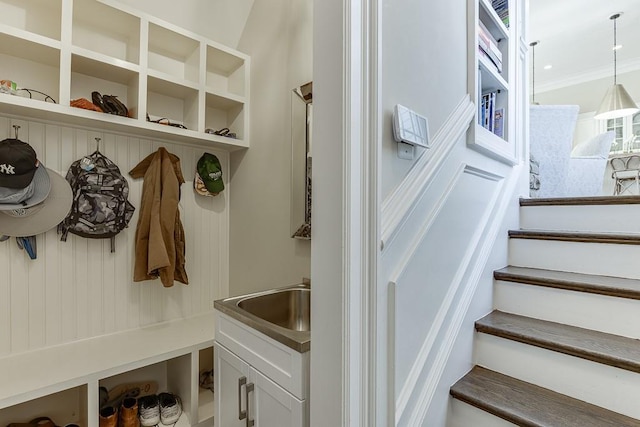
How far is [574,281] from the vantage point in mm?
1316

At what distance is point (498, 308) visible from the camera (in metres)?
1.55

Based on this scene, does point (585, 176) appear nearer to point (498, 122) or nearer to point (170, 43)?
point (498, 122)

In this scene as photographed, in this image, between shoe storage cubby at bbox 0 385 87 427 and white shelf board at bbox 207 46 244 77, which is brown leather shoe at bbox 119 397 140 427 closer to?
shoe storage cubby at bbox 0 385 87 427

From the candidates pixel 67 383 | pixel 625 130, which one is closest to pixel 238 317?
pixel 67 383

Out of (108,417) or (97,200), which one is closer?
(108,417)

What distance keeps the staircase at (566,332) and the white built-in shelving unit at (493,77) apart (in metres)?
0.49

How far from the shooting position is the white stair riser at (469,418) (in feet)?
3.52

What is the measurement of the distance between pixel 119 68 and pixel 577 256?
2.55 meters

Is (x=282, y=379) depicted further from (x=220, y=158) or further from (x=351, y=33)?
(x=220, y=158)

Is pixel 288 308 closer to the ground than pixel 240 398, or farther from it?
farther from it

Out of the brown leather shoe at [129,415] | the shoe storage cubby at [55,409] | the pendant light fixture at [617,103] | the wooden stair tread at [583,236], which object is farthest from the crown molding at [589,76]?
the shoe storage cubby at [55,409]

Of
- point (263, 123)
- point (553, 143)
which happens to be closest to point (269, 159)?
point (263, 123)

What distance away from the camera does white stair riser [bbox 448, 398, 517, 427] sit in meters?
1.07

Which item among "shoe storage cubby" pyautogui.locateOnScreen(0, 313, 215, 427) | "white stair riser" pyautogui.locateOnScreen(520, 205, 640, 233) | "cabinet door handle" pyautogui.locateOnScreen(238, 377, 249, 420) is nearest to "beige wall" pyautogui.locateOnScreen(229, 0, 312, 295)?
"shoe storage cubby" pyautogui.locateOnScreen(0, 313, 215, 427)
